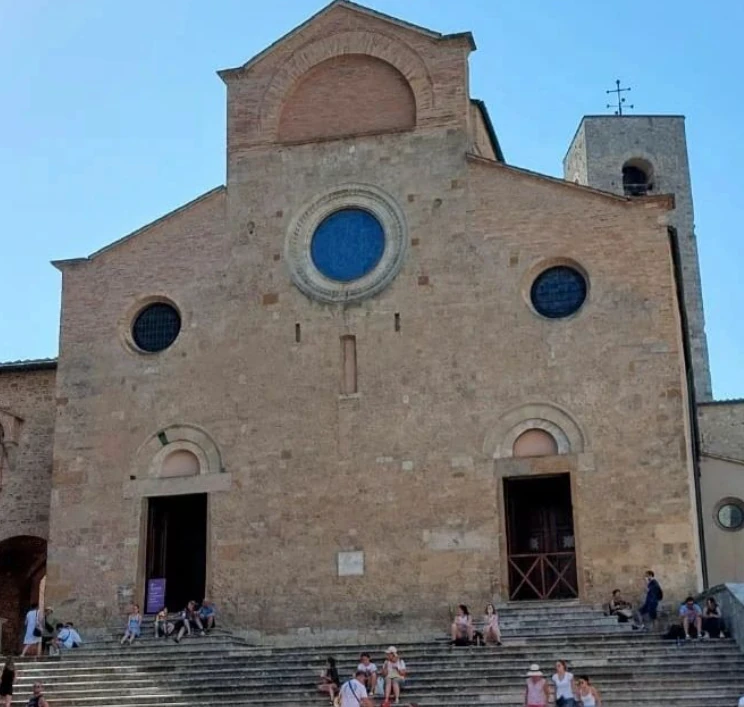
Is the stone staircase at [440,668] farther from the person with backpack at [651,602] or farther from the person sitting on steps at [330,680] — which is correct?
the person with backpack at [651,602]

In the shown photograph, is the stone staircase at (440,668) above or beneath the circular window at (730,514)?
beneath

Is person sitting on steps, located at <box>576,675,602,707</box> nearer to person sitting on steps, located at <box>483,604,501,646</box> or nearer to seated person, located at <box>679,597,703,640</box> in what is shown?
seated person, located at <box>679,597,703,640</box>

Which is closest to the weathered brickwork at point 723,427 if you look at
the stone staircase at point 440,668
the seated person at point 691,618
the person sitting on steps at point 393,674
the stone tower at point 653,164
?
the stone tower at point 653,164

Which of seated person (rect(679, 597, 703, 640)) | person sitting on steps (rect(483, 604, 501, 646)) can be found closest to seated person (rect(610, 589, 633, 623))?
seated person (rect(679, 597, 703, 640))

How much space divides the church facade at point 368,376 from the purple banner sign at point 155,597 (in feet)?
0.22

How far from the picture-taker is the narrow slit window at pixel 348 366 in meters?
22.3

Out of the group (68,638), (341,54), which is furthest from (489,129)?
(68,638)

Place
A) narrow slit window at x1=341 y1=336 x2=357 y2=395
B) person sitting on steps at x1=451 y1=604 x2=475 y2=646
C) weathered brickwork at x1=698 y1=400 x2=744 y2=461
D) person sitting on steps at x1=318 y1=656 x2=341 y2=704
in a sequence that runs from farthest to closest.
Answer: weathered brickwork at x1=698 y1=400 x2=744 y2=461 < narrow slit window at x1=341 y1=336 x2=357 y2=395 < person sitting on steps at x1=451 y1=604 x2=475 y2=646 < person sitting on steps at x1=318 y1=656 x2=341 y2=704

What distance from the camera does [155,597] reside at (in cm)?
2242

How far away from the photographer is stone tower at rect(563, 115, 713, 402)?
3597cm

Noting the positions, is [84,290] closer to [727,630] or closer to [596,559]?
[596,559]

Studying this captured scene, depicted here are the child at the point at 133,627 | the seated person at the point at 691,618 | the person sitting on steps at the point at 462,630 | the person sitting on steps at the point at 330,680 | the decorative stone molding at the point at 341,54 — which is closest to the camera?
the person sitting on steps at the point at 330,680

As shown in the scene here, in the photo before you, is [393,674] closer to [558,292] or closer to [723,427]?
[558,292]

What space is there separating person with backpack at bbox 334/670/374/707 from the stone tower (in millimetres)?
22658
